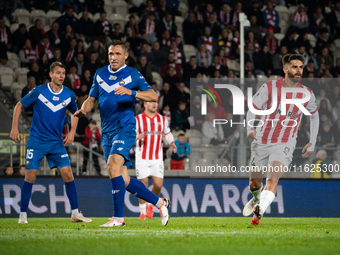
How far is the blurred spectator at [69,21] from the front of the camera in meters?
15.9

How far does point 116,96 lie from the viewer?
627 cm

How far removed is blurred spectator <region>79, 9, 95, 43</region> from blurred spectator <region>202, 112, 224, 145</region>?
19.0ft

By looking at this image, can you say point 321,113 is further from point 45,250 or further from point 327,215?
point 45,250

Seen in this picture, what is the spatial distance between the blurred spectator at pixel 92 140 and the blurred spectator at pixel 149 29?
5.15 meters

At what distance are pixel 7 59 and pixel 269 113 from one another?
35.4 ft

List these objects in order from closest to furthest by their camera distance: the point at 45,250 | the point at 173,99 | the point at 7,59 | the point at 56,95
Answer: the point at 45,250, the point at 56,95, the point at 173,99, the point at 7,59

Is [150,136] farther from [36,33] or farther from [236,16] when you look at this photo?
[236,16]

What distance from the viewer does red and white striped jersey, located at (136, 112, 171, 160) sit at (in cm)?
973

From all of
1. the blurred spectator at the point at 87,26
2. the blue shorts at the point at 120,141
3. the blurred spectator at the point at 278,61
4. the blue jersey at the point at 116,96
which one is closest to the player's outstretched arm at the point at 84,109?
the blue jersey at the point at 116,96

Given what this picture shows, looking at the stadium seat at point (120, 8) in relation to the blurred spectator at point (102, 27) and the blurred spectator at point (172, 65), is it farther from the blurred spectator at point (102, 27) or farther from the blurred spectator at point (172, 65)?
the blurred spectator at point (172, 65)

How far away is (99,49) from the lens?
15.5 m

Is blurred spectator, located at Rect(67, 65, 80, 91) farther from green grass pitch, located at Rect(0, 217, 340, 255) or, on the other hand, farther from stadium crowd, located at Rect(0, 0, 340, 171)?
green grass pitch, located at Rect(0, 217, 340, 255)

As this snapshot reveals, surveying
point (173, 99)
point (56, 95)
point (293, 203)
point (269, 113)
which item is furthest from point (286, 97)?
point (173, 99)

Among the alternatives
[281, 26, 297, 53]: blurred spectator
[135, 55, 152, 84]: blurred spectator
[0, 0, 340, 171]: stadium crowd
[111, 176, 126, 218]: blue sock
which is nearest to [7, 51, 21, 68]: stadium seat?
[0, 0, 340, 171]: stadium crowd
